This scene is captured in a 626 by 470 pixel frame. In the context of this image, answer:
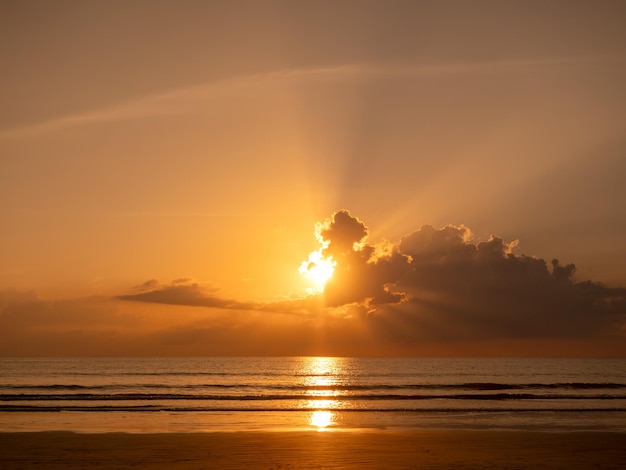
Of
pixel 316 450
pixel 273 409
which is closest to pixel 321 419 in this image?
pixel 273 409

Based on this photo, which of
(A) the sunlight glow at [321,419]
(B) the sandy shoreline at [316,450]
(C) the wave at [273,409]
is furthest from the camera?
(C) the wave at [273,409]

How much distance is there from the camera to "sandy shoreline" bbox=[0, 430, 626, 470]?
22.7m

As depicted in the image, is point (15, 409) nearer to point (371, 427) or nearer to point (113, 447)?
point (113, 447)

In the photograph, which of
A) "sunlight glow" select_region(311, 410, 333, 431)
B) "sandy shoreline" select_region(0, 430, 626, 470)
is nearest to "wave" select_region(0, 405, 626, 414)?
"sunlight glow" select_region(311, 410, 333, 431)

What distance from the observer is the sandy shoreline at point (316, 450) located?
2270 cm

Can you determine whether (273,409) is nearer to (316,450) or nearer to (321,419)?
(321,419)

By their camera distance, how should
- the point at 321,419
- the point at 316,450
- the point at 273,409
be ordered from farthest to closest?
the point at 273,409
the point at 321,419
the point at 316,450

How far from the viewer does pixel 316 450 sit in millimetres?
A: 25312

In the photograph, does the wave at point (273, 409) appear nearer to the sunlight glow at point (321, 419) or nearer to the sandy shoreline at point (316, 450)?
the sunlight glow at point (321, 419)

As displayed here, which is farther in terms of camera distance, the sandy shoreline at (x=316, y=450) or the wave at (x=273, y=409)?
the wave at (x=273, y=409)

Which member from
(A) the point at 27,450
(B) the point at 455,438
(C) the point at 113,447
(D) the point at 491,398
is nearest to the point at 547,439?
(B) the point at 455,438

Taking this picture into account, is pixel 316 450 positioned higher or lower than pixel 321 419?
lower

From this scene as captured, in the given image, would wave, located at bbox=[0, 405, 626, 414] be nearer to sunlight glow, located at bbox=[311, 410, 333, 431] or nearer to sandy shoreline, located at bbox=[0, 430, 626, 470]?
sunlight glow, located at bbox=[311, 410, 333, 431]

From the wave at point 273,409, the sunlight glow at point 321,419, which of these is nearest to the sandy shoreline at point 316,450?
the sunlight glow at point 321,419
